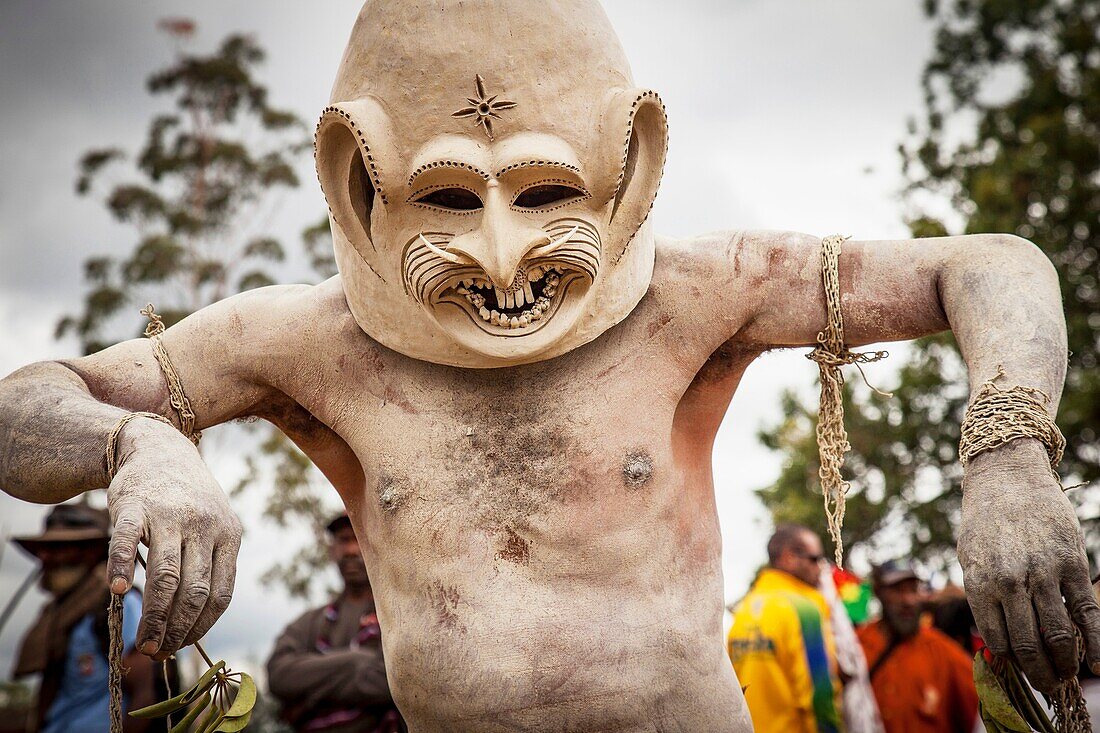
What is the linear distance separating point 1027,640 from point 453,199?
1766 millimetres

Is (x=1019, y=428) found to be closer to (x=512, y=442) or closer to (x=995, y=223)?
(x=512, y=442)

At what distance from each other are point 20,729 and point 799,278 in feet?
21.2

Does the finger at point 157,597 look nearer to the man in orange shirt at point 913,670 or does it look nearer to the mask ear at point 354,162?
the mask ear at point 354,162

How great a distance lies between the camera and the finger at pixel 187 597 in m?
2.85

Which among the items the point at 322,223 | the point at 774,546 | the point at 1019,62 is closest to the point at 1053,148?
the point at 1019,62

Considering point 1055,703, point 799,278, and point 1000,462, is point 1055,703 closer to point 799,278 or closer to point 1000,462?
point 1000,462

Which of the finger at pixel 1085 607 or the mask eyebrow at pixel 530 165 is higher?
the mask eyebrow at pixel 530 165

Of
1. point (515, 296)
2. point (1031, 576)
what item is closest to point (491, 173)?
point (515, 296)

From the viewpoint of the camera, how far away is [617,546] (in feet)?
11.2

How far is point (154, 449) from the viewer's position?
3.13 metres

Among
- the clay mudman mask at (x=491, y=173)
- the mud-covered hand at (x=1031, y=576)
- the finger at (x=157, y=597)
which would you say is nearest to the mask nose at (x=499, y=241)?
the clay mudman mask at (x=491, y=173)

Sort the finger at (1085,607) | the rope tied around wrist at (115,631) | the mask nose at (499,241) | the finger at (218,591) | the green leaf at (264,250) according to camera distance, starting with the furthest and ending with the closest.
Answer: the green leaf at (264,250) < the mask nose at (499,241) < the rope tied around wrist at (115,631) < the finger at (218,591) < the finger at (1085,607)

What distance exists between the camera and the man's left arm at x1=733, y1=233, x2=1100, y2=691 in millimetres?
2699

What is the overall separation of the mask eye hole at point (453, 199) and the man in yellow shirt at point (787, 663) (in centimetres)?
331
